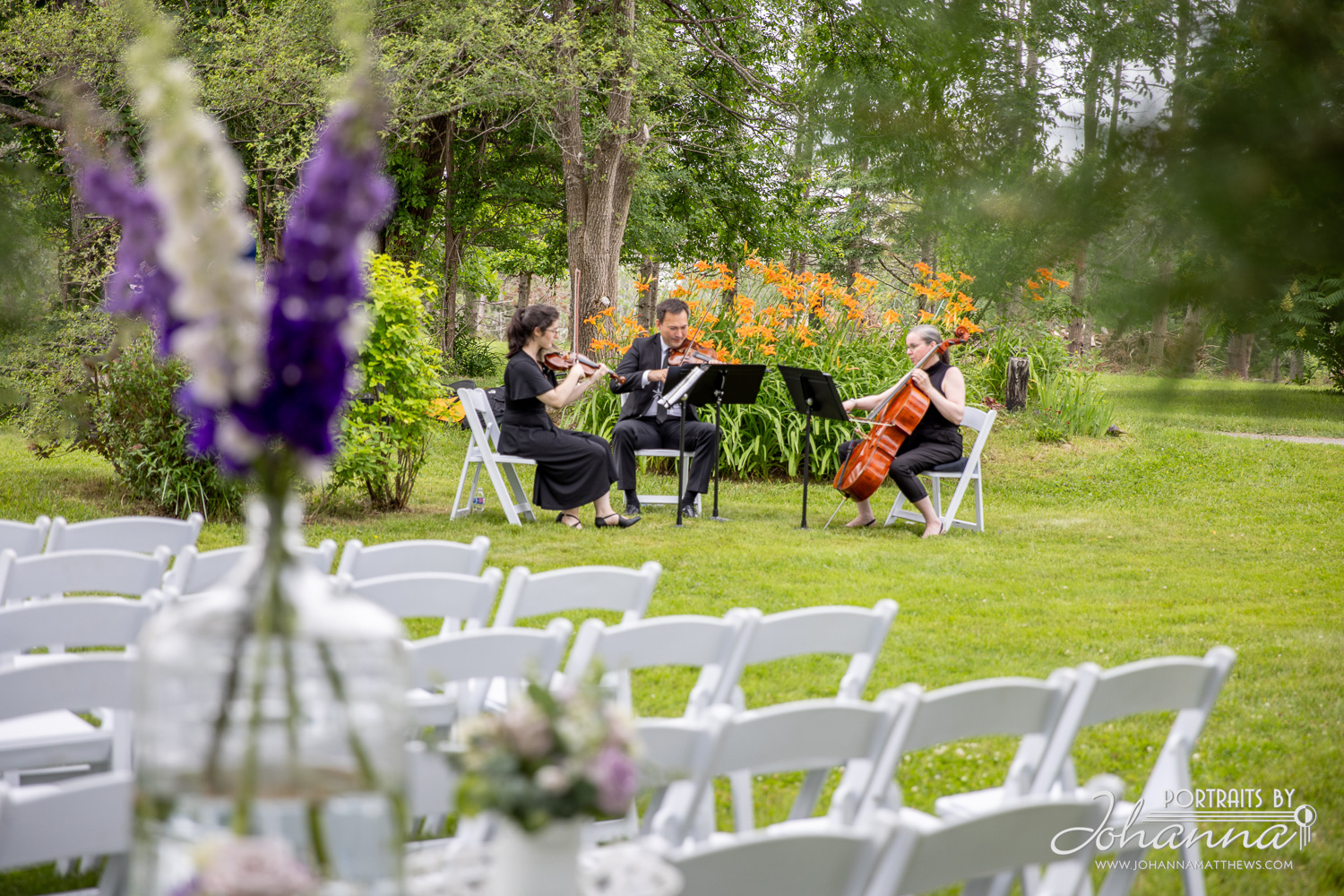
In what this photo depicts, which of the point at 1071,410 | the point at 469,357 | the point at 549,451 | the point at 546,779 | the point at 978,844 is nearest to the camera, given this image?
the point at 546,779

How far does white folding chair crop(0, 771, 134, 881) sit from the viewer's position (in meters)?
1.55

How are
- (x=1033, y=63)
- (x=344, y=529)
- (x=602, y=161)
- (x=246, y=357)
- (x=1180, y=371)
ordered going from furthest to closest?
(x=602, y=161)
(x=344, y=529)
(x=1180, y=371)
(x=1033, y=63)
(x=246, y=357)

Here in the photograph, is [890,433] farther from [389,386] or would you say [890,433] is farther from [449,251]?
[449,251]

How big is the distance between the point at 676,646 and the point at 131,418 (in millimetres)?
6087

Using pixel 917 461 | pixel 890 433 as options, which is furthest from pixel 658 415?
pixel 917 461

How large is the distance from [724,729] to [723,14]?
1345 cm

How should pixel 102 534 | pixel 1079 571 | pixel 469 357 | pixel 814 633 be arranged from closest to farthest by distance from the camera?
pixel 814 633, pixel 102 534, pixel 1079 571, pixel 469 357

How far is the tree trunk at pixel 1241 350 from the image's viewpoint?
1974 mm

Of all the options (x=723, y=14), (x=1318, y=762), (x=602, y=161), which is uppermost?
(x=723, y=14)

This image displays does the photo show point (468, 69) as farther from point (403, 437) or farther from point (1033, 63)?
point (1033, 63)

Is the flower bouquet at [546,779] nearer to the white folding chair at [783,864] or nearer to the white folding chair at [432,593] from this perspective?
the white folding chair at [783,864]

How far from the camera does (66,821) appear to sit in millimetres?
1617

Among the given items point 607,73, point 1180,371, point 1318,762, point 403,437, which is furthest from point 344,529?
point 607,73

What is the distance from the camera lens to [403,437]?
7.94 metres
